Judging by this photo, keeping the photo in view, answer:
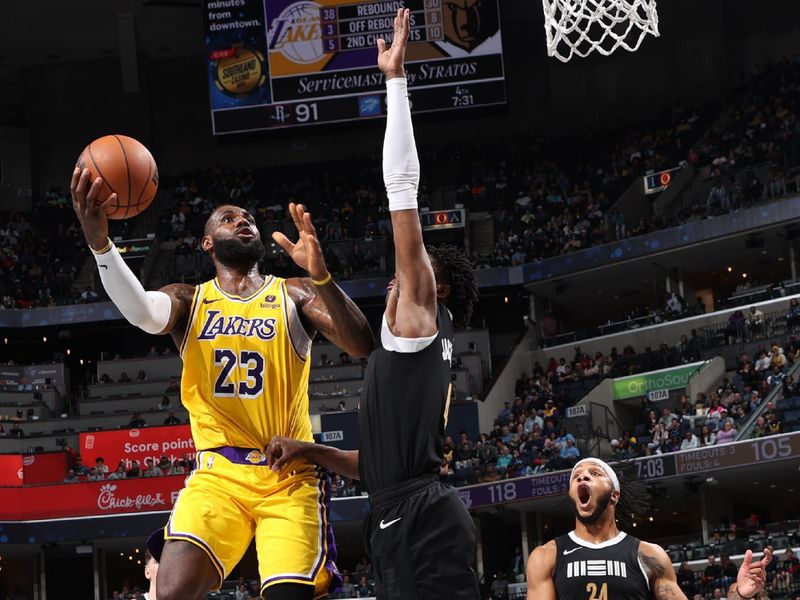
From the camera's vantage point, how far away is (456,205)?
34.9 metres

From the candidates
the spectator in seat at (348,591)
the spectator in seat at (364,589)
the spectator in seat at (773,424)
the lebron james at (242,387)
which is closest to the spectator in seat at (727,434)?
the spectator in seat at (773,424)

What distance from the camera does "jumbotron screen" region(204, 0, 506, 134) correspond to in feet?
98.6

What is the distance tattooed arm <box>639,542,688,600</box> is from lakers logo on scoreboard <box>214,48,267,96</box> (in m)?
26.3

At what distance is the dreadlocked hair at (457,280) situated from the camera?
496cm

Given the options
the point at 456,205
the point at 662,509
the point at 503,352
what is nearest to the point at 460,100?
the point at 456,205

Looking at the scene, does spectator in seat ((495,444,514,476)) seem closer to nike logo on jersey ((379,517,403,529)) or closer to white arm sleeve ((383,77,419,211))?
nike logo on jersey ((379,517,403,529))

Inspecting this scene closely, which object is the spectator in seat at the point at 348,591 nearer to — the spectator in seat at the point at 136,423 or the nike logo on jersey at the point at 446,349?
the spectator in seat at the point at 136,423

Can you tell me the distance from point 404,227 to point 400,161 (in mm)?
254

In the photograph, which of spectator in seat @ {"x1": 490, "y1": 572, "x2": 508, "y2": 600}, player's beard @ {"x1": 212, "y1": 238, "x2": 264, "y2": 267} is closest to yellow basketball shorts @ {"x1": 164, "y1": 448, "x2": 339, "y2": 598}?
player's beard @ {"x1": 212, "y1": 238, "x2": 264, "y2": 267}

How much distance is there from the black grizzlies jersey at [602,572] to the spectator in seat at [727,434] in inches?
679

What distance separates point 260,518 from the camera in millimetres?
5684

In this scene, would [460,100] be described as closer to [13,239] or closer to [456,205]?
[456,205]

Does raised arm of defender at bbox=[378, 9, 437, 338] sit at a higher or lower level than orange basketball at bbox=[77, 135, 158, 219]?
lower

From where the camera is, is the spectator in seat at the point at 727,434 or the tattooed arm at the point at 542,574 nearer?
the tattooed arm at the point at 542,574
